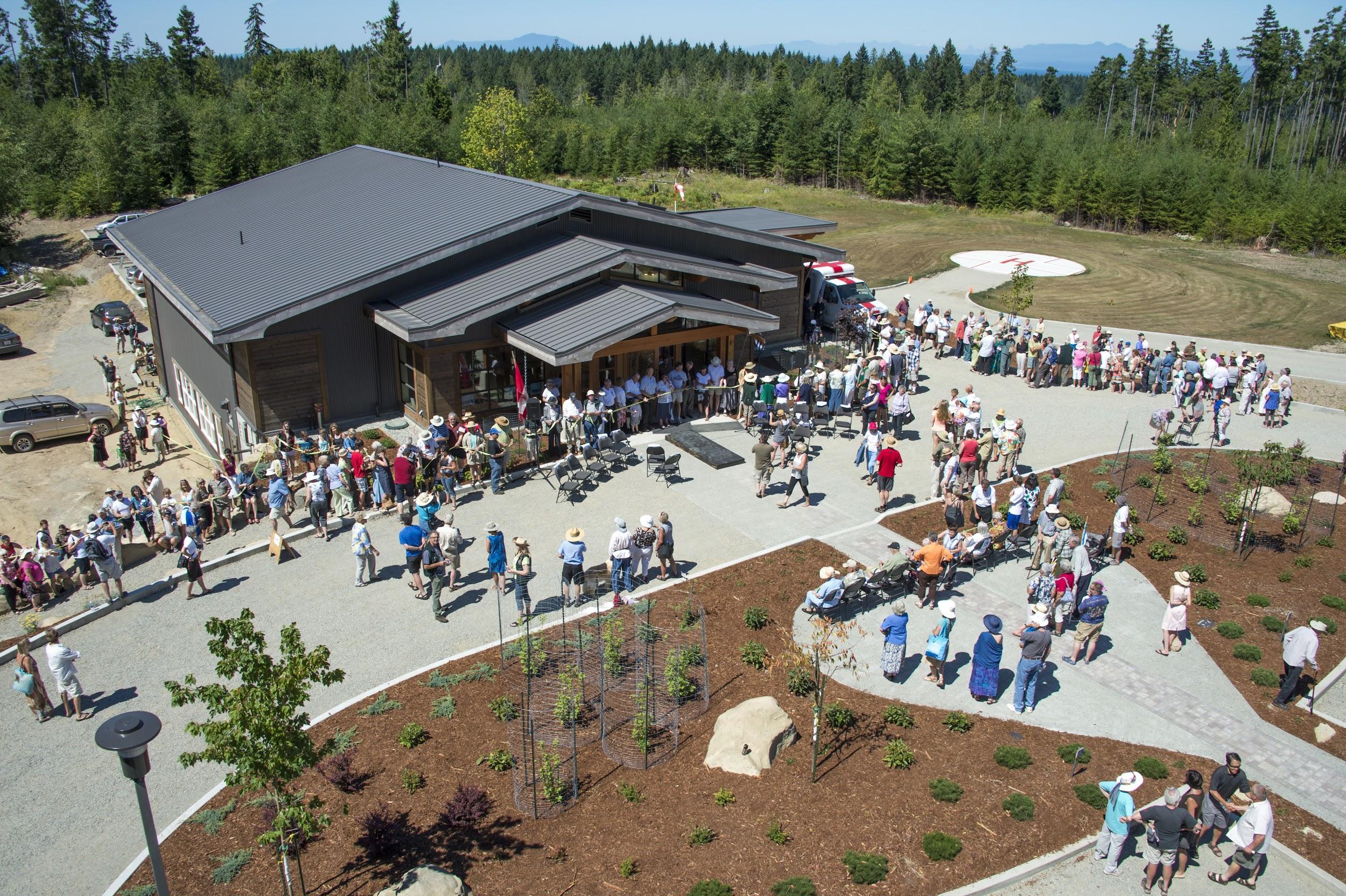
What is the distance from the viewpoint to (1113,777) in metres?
12.5

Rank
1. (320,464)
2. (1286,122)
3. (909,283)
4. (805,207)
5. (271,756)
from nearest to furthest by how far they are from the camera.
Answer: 1. (271,756)
2. (320,464)
3. (909,283)
4. (805,207)
5. (1286,122)

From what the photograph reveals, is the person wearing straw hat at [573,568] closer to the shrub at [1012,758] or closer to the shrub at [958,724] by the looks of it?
the shrub at [958,724]

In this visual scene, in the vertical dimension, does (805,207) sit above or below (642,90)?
below

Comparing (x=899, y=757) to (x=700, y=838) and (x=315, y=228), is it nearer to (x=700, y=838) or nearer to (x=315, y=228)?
(x=700, y=838)

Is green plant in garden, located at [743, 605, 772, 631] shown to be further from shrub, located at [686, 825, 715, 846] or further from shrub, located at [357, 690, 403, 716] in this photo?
shrub, located at [357, 690, 403, 716]

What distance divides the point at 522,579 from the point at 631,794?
4805 mm

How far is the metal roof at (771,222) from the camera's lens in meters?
34.2

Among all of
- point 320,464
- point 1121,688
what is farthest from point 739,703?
point 320,464

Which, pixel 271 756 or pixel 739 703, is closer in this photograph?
pixel 271 756

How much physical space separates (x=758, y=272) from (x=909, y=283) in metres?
20.3

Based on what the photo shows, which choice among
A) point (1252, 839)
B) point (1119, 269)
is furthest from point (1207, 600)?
point (1119, 269)

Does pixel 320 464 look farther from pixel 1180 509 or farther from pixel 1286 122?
pixel 1286 122

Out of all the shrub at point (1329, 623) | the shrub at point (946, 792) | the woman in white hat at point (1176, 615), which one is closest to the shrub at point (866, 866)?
the shrub at point (946, 792)

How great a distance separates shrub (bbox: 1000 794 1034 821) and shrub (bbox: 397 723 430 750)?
7.76m
